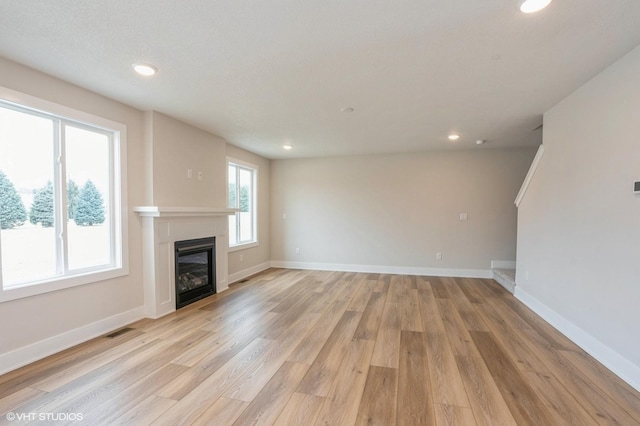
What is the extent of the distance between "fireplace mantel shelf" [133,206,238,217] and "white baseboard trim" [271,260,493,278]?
8.16 ft

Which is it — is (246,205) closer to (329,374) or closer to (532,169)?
(329,374)

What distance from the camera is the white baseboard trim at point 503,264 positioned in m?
5.50

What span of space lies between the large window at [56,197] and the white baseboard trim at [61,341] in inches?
18.5

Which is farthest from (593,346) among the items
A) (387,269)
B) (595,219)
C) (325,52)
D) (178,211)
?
(178,211)

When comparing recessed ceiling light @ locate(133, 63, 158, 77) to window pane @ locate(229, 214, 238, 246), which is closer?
recessed ceiling light @ locate(133, 63, 158, 77)

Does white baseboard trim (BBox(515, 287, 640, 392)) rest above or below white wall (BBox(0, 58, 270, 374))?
below

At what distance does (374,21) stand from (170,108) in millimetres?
2670

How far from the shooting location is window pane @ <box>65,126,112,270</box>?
286 centimetres

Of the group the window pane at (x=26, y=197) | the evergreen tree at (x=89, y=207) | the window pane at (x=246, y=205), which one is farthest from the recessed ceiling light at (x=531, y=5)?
the window pane at (x=246, y=205)

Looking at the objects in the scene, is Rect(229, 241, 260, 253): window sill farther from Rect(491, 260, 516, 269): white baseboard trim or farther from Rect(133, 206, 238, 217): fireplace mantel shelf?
Rect(491, 260, 516, 269): white baseboard trim

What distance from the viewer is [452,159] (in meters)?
5.71

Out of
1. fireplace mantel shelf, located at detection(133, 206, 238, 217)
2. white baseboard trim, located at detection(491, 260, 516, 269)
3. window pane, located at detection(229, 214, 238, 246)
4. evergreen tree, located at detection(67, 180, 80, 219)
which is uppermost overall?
evergreen tree, located at detection(67, 180, 80, 219)

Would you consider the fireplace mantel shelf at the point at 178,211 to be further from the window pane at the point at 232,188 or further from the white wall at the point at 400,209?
the white wall at the point at 400,209

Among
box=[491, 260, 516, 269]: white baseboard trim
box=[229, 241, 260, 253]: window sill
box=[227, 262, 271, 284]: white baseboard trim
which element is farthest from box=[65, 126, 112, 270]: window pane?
box=[491, 260, 516, 269]: white baseboard trim
